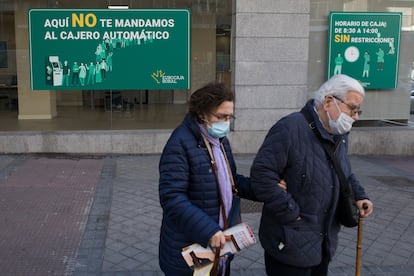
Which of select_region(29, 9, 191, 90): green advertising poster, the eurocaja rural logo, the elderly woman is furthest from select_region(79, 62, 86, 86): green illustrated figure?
the elderly woman

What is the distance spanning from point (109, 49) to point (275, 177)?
7.30m

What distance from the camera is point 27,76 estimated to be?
997 cm

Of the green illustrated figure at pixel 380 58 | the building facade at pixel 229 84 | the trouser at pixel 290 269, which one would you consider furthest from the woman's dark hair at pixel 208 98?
the green illustrated figure at pixel 380 58

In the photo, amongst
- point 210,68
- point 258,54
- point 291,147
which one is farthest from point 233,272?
point 210,68

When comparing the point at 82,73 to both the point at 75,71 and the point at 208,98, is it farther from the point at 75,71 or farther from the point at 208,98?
the point at 208,98

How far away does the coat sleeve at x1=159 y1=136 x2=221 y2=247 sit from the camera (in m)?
2.45

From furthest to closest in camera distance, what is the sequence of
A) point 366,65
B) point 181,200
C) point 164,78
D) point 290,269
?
point 366,65 < point 164,78 < point 290,269 < point 181,200

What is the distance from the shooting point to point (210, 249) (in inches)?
99.3

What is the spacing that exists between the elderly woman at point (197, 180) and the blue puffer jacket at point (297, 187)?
225 mm

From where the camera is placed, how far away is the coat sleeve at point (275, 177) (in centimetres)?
257

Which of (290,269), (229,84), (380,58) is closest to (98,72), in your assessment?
(229,84)

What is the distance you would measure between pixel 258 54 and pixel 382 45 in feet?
9.00

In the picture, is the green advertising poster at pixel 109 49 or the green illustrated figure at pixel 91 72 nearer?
the green advertising poster at pixel 109 49

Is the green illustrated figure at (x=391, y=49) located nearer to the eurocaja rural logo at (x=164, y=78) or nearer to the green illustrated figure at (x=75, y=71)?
the eurocaja rural logo at (x=164, y=78)
